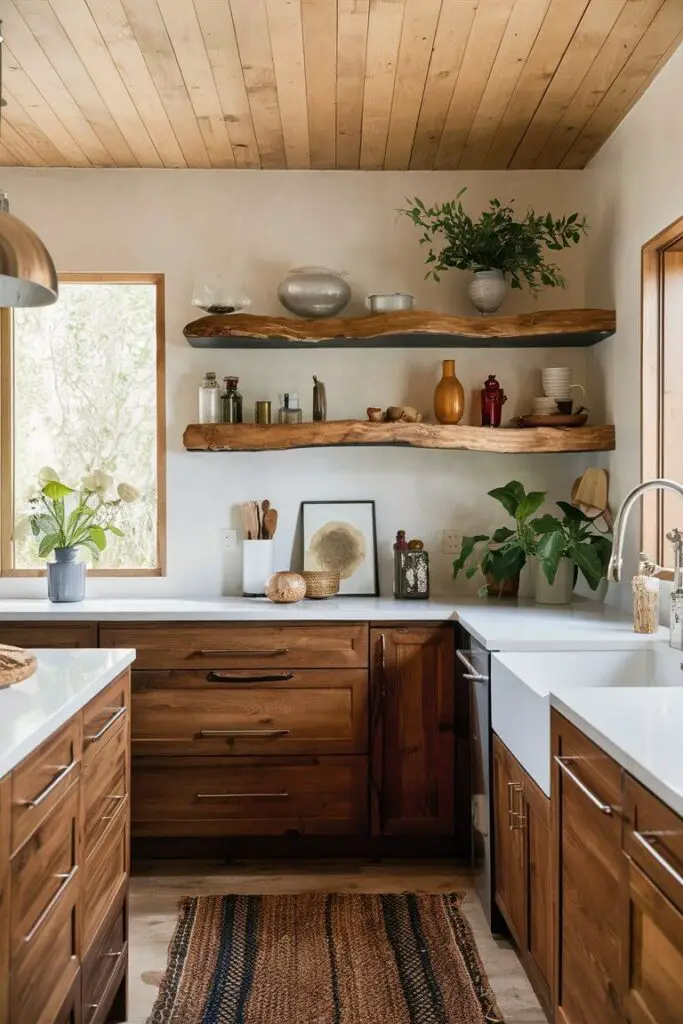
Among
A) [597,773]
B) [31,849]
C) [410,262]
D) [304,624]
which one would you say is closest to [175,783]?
[304,624]

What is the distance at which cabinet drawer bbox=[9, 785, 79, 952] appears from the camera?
142 cm

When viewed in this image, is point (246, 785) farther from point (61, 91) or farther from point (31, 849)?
point (61, 91)

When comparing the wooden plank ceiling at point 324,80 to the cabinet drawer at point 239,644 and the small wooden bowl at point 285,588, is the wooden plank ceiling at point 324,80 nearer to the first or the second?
the small wooden bowl at point 285,588

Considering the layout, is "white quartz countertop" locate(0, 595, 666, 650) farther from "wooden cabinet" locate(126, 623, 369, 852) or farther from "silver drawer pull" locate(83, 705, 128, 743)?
"silver drawer pull" locate(83, 705, 128, 743)

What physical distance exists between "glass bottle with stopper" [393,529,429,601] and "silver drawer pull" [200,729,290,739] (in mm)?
710

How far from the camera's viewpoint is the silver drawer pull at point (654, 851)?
3.96ft

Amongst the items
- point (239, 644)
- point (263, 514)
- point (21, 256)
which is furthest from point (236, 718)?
point (21, 256)

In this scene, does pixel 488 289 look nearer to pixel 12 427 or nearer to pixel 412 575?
pixel 412 575

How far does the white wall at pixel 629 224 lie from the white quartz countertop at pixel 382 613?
34 cm

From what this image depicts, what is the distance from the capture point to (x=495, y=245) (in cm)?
339

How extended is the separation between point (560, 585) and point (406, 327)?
1118 millimetres

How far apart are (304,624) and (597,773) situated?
1.66 metres

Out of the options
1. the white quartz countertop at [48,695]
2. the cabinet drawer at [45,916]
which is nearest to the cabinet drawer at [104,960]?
the cabinet drawer at [45,916]

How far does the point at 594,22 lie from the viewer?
2.49 meters
